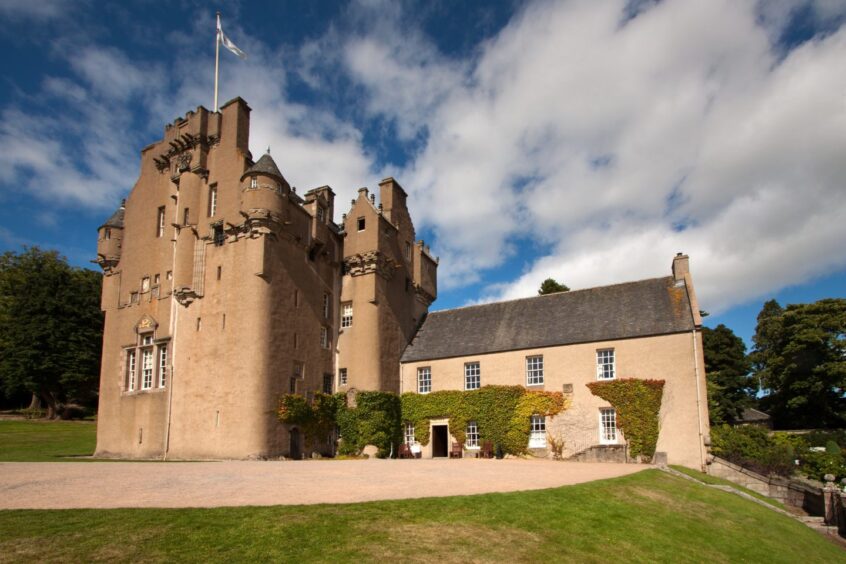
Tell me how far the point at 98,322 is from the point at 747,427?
49.5 meters

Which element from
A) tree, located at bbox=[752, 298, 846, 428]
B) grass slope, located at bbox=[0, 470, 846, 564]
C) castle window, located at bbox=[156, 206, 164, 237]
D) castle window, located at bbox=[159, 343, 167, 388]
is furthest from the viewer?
tree, located at bbox=[752, 298, 846, 428]

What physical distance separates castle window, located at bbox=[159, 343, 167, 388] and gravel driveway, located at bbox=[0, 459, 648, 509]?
13.0 metres

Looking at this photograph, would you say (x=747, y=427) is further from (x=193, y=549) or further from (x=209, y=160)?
(x=209, y=160)

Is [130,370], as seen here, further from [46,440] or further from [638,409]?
[638,409]

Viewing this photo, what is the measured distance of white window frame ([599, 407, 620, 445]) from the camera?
90.7 feet

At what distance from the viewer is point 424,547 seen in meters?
9.43

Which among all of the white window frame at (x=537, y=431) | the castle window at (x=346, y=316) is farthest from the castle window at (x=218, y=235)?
the white window frame at (x=537, y=431)

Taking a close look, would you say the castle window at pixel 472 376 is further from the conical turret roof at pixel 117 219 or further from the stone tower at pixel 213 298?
the conical turret roof at pixel 117 219

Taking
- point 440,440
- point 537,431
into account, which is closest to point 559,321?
point 537,431

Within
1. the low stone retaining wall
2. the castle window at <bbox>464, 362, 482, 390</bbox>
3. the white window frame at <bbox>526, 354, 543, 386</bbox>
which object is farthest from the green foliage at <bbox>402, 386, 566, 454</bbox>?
the low stone retaining wall

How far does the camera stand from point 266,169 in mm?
29641

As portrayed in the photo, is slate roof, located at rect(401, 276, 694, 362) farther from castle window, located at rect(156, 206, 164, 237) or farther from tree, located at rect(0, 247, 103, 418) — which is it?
tree, located at rect(0, 247, 103, 418)

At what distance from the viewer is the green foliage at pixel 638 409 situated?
26484mm

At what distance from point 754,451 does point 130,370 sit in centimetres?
3293
